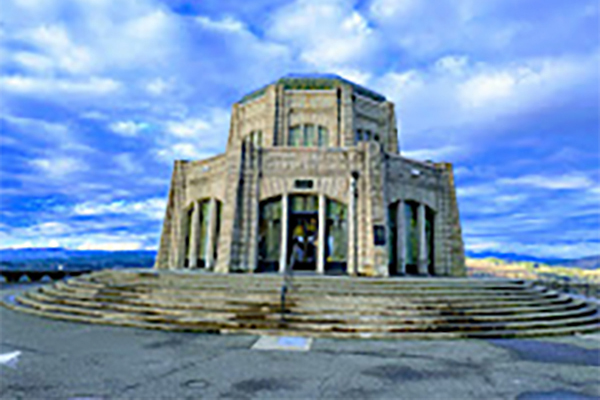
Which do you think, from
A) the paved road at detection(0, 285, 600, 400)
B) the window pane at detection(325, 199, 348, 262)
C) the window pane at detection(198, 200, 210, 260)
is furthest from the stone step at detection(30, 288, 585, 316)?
the window pane at detection(198, 200, 210, 260)

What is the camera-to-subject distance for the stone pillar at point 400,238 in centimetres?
2145

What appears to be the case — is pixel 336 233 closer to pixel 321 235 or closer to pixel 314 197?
pixel 321 235

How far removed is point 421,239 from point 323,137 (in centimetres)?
933

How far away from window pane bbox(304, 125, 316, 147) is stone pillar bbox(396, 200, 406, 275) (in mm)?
7370

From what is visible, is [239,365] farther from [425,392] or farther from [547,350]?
[547,350]

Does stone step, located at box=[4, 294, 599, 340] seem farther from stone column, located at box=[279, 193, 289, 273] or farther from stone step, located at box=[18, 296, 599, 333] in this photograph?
stone column, located at box=[279, 193, 289, 273]

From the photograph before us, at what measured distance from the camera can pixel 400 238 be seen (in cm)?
2159

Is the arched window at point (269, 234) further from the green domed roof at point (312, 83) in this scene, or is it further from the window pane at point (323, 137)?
the green domed roof at point (312, 83)

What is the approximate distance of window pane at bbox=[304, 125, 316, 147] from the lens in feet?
82.9

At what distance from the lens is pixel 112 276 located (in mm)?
16203

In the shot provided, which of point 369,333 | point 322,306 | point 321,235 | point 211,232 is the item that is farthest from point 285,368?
point 211,232

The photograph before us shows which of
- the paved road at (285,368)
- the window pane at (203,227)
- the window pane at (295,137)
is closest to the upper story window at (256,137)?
the window pane at (295,137)

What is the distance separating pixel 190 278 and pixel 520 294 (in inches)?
509

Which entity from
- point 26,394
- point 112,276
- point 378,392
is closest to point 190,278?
point 112,276
